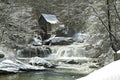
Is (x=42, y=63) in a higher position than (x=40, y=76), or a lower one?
lower

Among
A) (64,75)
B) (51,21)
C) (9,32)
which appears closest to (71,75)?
(64,75)

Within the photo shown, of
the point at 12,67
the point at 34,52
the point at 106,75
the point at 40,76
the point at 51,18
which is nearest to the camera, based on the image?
the point at 106,75

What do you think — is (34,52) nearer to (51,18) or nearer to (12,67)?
(12,67)

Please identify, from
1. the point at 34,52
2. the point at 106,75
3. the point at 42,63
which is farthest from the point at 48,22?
the point at 106,75

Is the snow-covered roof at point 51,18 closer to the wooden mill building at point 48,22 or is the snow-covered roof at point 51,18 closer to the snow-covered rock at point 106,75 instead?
the wooden mill building at point 48,22

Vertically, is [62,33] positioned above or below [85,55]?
below

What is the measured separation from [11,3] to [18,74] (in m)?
5.57

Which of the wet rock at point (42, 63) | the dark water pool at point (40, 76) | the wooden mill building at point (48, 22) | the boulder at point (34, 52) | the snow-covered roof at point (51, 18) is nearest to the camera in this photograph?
the dark water pool at point (40, 76)

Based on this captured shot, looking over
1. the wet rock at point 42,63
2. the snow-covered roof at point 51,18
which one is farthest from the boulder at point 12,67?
the snow-covered roof at point 51,18

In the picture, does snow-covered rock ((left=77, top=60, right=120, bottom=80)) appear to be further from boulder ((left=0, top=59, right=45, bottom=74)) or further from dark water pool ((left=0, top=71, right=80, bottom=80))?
boulder ((left=0, top=59, right=45, bottom=74))

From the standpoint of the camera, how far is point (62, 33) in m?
41.8

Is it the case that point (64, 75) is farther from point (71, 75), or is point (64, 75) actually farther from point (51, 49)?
point (51, 49)

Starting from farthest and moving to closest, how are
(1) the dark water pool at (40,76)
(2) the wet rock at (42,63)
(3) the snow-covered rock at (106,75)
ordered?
(2) the wet rock at (42,63)
(1) the dark water pool at (40,76)
(3) the snow-covered rock at (106,75)

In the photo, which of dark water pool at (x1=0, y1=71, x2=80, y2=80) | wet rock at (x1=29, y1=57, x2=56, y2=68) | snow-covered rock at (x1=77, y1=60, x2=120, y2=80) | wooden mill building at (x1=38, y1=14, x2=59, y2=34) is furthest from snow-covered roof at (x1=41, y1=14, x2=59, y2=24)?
snow-covered rock at (x1=77, y1=60, x2=120, y2=80)
